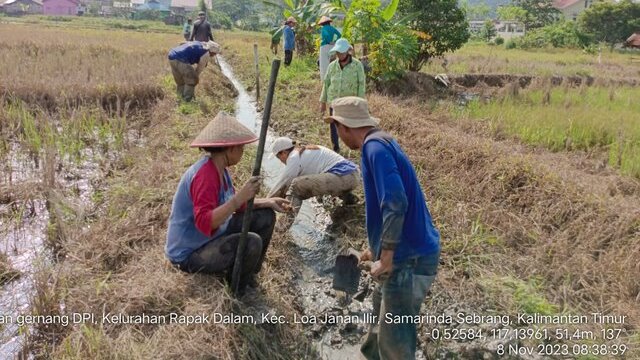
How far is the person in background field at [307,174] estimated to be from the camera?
158 inches

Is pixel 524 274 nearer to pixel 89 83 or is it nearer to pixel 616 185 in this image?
pixel 616 185

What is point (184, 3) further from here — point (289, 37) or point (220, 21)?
point (289, 37)

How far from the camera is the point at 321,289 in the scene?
3.50 m

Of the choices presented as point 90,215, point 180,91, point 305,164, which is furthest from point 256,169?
point 180,91

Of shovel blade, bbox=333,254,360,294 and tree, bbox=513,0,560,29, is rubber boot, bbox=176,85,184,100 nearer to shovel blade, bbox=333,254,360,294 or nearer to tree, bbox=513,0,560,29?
shovel blade, bbox=333,254,360,294

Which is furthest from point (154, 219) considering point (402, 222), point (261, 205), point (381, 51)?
point (381, 51)

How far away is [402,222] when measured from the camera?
2104 mm

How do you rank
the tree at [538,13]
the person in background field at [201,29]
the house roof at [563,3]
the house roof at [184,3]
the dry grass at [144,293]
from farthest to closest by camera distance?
the house roof at [184,3], the house roof at [563,3], the tree at [538,13], the person in background field at [201,29], the dry grass at [144,293]

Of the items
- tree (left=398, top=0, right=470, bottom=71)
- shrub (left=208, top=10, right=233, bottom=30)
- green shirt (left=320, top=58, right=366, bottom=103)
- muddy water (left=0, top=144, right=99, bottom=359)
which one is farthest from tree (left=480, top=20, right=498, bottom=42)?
muddy water (left=0, top=144, right=99, bottom=359)

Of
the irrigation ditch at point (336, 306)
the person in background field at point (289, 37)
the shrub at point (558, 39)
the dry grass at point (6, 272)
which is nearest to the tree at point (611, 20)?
the shrub at point (558, 39)

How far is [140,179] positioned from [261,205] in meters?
2.00

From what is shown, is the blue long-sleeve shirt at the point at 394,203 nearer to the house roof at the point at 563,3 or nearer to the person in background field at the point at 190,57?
the person in background field at the point at 190,57

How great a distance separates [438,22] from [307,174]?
9.46 metres

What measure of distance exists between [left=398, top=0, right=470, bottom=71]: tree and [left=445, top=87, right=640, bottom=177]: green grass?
2.97 meters
